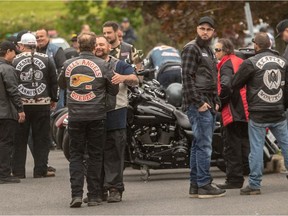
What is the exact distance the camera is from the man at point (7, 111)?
56.3 feet

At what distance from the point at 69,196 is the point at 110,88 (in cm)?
180

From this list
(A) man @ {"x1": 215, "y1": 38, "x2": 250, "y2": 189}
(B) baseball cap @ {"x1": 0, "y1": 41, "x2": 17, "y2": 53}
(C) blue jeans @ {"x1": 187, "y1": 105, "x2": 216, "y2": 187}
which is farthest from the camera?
(B) baseball cap @ {"x1": 0, "y1": 41, "x2": 17, "y2": 53}

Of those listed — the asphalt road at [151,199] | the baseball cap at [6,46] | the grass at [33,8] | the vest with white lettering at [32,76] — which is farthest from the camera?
the grass at [33,8]

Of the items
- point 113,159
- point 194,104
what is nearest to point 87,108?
point 113,159

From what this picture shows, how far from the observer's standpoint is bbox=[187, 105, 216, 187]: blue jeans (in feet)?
48.6

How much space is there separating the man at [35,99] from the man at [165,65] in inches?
135

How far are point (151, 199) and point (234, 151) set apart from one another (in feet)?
5.02

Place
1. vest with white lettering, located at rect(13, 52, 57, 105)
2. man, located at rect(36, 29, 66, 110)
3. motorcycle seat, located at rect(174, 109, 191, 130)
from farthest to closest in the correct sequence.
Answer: man, located at rect(36, 29, 66, 110) → vest with white lettering, located at rect(13, 52, 57, 105) → motorcycle seat, located at rect(174, 109, 191, 130)

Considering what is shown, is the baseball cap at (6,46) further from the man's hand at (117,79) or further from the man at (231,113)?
the man's hand at (117,79)

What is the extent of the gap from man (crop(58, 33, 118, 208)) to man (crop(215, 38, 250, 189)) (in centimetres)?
200

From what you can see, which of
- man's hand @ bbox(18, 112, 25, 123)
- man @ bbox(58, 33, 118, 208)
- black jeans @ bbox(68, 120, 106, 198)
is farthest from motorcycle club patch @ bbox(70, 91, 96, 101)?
man's hand @ bbox(18, 112, 25, 123)

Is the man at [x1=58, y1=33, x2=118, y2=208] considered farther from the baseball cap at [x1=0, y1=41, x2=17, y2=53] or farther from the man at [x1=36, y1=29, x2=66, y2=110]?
the man at [x1=36, y1=29, x2=66, y2=110]

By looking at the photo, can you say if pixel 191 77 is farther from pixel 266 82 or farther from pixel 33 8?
pixel 33 8

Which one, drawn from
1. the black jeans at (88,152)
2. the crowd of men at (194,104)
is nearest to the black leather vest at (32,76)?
the crowd of men at (194,104)
